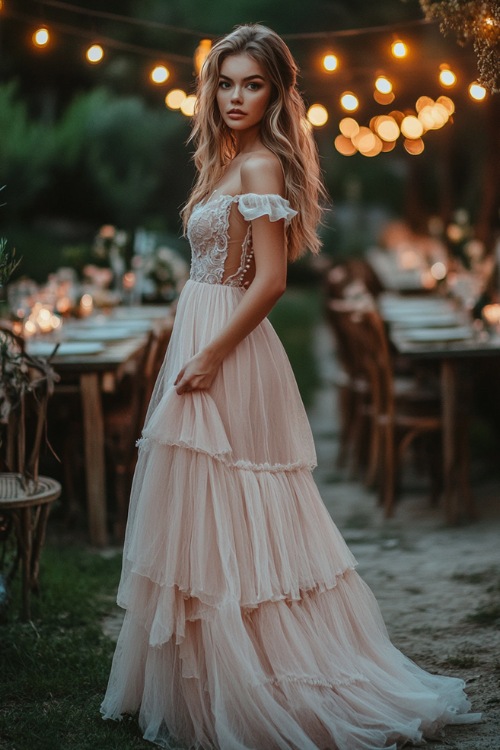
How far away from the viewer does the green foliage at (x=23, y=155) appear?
33.9 feet

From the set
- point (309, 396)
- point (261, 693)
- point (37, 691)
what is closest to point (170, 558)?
point (261, 693)

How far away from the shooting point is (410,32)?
7.86 meters

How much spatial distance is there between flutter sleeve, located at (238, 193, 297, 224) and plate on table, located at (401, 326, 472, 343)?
135 inches

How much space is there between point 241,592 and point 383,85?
15.9ft

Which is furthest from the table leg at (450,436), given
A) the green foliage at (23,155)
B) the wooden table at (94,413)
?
the green foliage at (23,155)

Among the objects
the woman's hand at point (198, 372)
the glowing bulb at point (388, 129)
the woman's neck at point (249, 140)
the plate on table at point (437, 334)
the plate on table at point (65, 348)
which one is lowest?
the woman's hand at point (198, 372)

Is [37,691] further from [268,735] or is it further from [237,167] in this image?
[237,167]

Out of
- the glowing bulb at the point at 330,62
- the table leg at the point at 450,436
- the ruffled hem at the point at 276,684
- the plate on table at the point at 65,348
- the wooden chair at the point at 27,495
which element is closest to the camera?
the ruffled hem at the point at 276,684

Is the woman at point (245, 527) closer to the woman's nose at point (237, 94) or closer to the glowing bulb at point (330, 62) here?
the woman's nose at point (237, 94)

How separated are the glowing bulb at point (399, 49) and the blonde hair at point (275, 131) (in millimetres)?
3641

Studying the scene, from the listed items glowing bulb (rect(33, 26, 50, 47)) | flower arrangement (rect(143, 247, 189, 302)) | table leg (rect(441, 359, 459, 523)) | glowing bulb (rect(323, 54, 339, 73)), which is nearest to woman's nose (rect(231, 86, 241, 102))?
table leg (rect(441, 359, 459, 523))

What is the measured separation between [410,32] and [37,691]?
19.2 feet

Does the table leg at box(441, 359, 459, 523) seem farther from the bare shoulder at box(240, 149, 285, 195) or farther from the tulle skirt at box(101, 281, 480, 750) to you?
the bare shoulder at box(240, 149, 285, 195)

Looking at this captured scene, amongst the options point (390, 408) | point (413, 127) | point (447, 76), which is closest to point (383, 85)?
point (447, 76)
